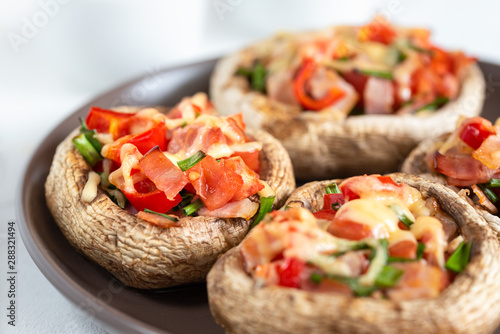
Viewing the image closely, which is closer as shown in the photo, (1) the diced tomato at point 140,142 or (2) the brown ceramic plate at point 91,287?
(2) the brown ceramic plate at point 91,287

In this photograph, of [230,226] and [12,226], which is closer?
[230,226]

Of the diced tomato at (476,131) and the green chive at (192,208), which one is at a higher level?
the green chive at (192,208)

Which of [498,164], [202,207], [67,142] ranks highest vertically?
[67,142]

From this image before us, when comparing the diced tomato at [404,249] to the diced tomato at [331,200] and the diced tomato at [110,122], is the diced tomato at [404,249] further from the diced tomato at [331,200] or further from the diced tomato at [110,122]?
the diced tomato at [110,122]

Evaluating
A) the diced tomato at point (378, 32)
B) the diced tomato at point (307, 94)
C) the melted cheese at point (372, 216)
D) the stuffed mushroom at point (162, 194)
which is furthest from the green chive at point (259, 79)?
the melted cheese at point (372, 216)

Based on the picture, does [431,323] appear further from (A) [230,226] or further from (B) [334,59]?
(B) [334,59]

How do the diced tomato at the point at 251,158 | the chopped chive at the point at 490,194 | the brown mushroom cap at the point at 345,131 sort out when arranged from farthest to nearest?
the brown mushroom cap at the point at 345,131
the diced tomato at the point at 251,158
the chopped chive at the point at 490,194

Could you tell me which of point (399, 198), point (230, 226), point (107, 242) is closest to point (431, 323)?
point (399, 198)
